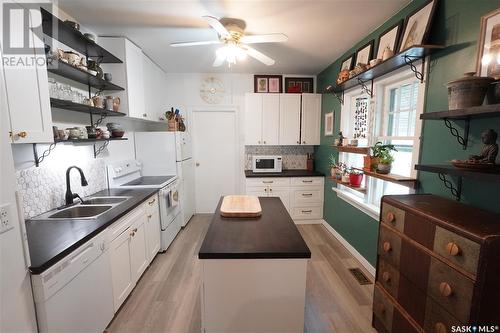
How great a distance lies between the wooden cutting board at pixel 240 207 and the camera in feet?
5.84

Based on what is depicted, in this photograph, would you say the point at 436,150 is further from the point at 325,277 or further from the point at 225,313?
the point at 225,313

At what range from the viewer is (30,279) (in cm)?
114

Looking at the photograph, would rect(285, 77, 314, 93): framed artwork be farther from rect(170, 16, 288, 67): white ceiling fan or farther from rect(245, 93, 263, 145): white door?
rect(170, 16, 288, 67): white ceiling fan

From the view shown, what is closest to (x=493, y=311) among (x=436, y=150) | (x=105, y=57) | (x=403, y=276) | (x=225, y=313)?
(x=403, y=276)

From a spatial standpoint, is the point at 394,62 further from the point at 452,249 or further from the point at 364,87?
the point at 452,249

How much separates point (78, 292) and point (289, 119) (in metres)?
3.59

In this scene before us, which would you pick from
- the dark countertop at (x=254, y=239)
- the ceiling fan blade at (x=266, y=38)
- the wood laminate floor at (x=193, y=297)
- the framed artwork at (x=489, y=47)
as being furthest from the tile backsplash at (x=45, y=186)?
the framed artwork at (x=489, y=47)

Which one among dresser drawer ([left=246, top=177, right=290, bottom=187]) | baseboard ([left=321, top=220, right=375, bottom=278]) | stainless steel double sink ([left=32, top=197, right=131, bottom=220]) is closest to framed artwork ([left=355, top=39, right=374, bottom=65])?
dresser drawer ([left=246, top=177, right=290, bottom=187])

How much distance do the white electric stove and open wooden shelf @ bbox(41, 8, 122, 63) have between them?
1.24 metres

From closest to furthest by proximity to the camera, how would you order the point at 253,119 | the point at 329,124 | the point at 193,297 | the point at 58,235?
1. the point at 58,235
2. the point at 193,297
3. the point at 329,124
4. the point at 253,119

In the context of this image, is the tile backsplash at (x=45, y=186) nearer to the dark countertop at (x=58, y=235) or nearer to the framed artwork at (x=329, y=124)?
the dark countertop at (x=58, y=235)

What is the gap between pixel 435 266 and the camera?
1.22 metres

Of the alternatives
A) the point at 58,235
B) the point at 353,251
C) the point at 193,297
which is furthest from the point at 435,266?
the point at 58,235

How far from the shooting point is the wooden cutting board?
Result: 1.78 metres
